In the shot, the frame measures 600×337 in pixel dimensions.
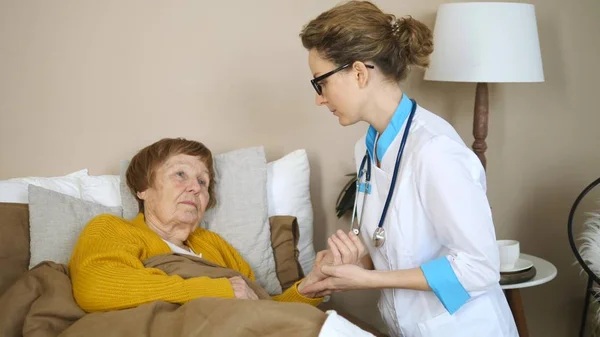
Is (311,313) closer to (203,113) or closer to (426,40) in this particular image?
(426,40)

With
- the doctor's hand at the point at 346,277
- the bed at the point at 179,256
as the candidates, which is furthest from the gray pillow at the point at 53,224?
the doctor's hand at the point at 346,277

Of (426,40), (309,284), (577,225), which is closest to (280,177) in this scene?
(309,284)

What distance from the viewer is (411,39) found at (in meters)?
1.73

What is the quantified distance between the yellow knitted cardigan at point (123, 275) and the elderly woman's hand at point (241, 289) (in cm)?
3

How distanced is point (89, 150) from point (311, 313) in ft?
3.89

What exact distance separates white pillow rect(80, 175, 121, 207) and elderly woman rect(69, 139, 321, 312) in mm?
106

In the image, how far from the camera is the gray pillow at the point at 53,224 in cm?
197

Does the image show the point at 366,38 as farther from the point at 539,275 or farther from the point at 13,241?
the point at 539,275

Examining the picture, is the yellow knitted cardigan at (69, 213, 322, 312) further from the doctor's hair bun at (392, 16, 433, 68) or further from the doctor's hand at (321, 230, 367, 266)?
the doctor's hair bun at (392, 16, 433, 68)

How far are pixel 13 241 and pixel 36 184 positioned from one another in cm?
23

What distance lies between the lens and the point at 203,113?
2484 millimetres

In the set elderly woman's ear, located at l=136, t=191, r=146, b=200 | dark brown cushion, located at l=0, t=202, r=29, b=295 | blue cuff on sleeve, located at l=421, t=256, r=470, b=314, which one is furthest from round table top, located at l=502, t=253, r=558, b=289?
dark brown cushion, located at l=0, t=202, r=29, b=295

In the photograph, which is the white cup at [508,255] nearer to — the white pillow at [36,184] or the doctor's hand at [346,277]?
the doctor's hand at [346,277]

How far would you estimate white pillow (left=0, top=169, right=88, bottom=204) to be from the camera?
2.06 metres
